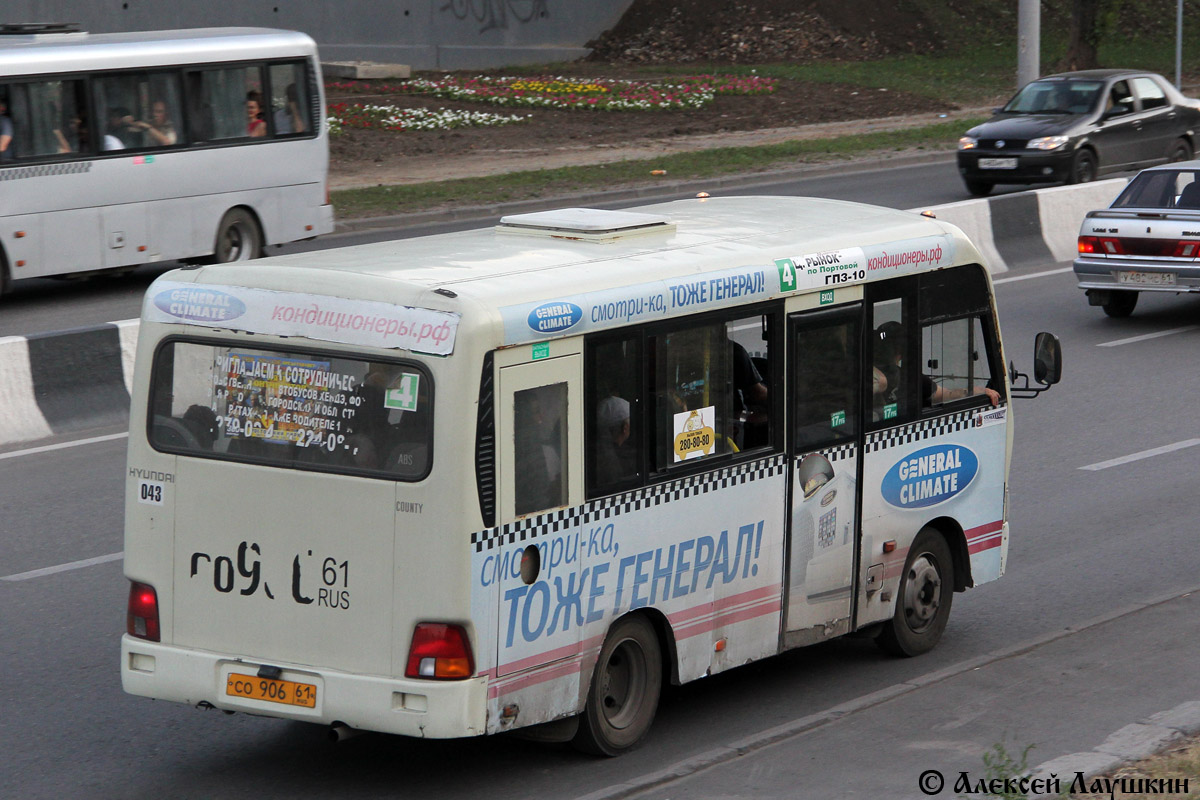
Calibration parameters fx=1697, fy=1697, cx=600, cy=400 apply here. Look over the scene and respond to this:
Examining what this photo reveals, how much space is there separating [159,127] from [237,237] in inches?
68.6

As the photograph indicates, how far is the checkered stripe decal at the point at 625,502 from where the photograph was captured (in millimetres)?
6102

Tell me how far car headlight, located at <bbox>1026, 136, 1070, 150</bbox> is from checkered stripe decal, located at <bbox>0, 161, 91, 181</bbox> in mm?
13859

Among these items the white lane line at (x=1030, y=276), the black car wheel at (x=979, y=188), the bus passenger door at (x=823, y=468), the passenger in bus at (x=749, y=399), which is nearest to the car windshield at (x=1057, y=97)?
the black car wheel at (x=979, y=188)

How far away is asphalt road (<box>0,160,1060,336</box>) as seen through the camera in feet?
57.7

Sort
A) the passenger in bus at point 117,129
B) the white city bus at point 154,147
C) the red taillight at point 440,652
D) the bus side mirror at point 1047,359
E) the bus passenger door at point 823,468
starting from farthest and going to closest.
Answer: the passenger in bus at point 117,129 → the white city bus at point 154,147 → the bus side mirror at point 1047,359 → the bus passenger door at point 823,468 → the red taillight at point 440,652

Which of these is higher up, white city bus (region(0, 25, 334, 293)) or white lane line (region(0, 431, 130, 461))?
white city bus (region(0, 25, 334, 293))

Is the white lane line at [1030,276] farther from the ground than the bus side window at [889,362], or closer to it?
closer to it

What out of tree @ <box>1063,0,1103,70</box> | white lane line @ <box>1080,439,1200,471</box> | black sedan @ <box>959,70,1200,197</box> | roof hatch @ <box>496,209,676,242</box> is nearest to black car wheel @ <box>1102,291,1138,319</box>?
white lane line @ <box>1080,439,1200,471</box>

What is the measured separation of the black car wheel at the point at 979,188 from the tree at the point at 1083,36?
61.6 ft

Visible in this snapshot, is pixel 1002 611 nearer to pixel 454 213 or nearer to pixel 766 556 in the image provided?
pixel 766 556

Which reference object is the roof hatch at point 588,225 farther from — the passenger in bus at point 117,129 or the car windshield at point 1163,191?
the passenger in bus at point 117,129

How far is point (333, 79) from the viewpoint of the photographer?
40656mm

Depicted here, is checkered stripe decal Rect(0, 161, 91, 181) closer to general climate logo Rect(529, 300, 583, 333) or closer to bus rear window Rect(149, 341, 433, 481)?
bus rear window Rect(149, 341, 433, 481)

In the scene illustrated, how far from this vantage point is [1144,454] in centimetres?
1227
